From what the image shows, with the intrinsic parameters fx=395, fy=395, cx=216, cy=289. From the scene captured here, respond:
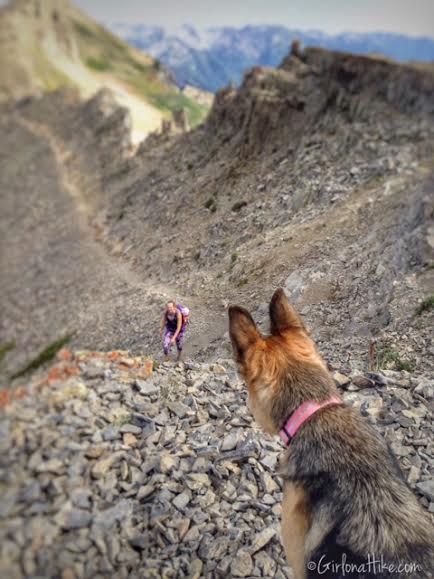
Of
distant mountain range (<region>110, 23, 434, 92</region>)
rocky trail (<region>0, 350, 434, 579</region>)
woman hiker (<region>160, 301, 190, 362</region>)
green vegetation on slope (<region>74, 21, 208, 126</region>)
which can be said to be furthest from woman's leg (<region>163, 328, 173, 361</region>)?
green vegetation on slope (<region>74, 21, 208, 126</region>)

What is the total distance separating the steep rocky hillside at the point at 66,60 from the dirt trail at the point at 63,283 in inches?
898

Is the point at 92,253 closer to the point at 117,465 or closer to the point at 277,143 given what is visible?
the point at 277,143

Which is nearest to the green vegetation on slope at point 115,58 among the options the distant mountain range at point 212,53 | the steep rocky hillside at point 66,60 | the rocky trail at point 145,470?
the steep rocky hillside at point 66,60

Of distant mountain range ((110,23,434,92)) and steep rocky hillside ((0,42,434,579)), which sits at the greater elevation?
distant mountain range ((110,23,434,92))

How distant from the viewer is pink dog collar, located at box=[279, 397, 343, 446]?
424 cm

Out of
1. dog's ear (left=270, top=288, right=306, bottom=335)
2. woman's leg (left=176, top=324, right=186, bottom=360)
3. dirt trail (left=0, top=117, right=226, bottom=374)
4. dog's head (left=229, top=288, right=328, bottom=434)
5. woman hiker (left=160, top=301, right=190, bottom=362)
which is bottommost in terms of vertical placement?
dirt trail (left=0, top=117, right=226, bottom=374)

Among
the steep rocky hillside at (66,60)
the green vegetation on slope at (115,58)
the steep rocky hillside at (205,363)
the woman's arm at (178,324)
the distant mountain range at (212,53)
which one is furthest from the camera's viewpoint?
the green vegetation on slope at (115,58)

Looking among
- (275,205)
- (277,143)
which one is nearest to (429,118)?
(277,143)

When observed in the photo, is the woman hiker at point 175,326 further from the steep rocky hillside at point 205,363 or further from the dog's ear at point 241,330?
the dog's ear at point 241,330

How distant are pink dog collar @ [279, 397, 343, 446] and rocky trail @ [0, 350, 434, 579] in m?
1.32

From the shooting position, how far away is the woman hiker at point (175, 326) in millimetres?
5730

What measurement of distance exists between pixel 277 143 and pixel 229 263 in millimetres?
7284

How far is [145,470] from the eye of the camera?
12.1ft

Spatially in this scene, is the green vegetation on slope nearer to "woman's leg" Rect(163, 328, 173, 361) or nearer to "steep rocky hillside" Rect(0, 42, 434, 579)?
"steep rocky hillside" Rect(0, 42, 434, 579)
